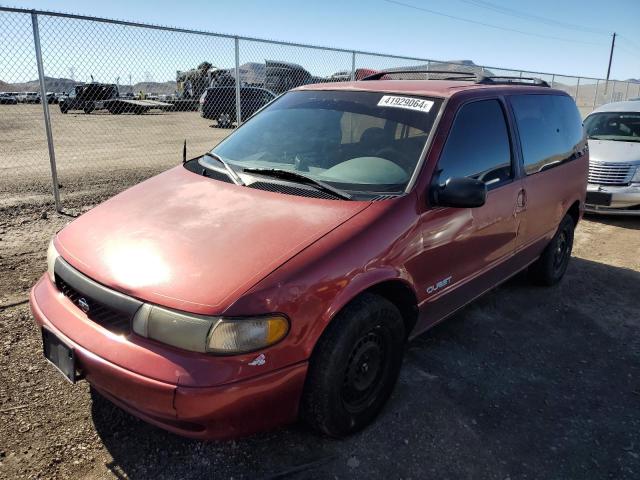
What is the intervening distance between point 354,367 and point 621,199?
6.39 meters

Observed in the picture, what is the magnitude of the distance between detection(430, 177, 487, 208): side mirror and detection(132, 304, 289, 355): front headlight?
1174 mm

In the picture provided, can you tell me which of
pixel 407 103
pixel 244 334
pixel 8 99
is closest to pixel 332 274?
pixel 244 334

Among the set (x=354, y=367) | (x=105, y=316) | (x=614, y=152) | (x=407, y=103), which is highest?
(x=407, y=103)

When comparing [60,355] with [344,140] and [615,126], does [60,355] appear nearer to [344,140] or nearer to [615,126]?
[344,140]

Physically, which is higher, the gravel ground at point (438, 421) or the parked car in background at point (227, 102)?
the parked car in background at point (227, 102)

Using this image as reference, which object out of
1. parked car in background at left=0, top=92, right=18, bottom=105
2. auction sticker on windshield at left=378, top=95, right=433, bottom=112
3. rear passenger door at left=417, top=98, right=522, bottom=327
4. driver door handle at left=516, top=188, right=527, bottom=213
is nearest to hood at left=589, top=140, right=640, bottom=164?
driver door handle at left=516, top=188, right=527, bottom=213

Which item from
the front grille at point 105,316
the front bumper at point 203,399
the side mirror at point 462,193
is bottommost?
the front bumper at point 203,399

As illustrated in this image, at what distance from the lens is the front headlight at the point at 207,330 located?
1876 mm

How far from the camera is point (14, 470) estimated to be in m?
2.18

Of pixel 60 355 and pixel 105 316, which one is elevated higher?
pixel 105 316

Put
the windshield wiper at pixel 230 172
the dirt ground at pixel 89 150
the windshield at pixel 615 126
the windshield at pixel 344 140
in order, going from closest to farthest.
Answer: the windshield at pixel 344 140 → the windshield wiper at pixel 230 172 → the dirt ground at pixel 89 150 → the windshield at pixel 615 126

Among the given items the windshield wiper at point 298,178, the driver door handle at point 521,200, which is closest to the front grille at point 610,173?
the driver door handle at point 521,200

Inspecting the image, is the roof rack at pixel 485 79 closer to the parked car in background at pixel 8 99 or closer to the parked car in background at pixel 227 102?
the parked car in background at pixel 8 99

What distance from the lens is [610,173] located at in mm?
7129
